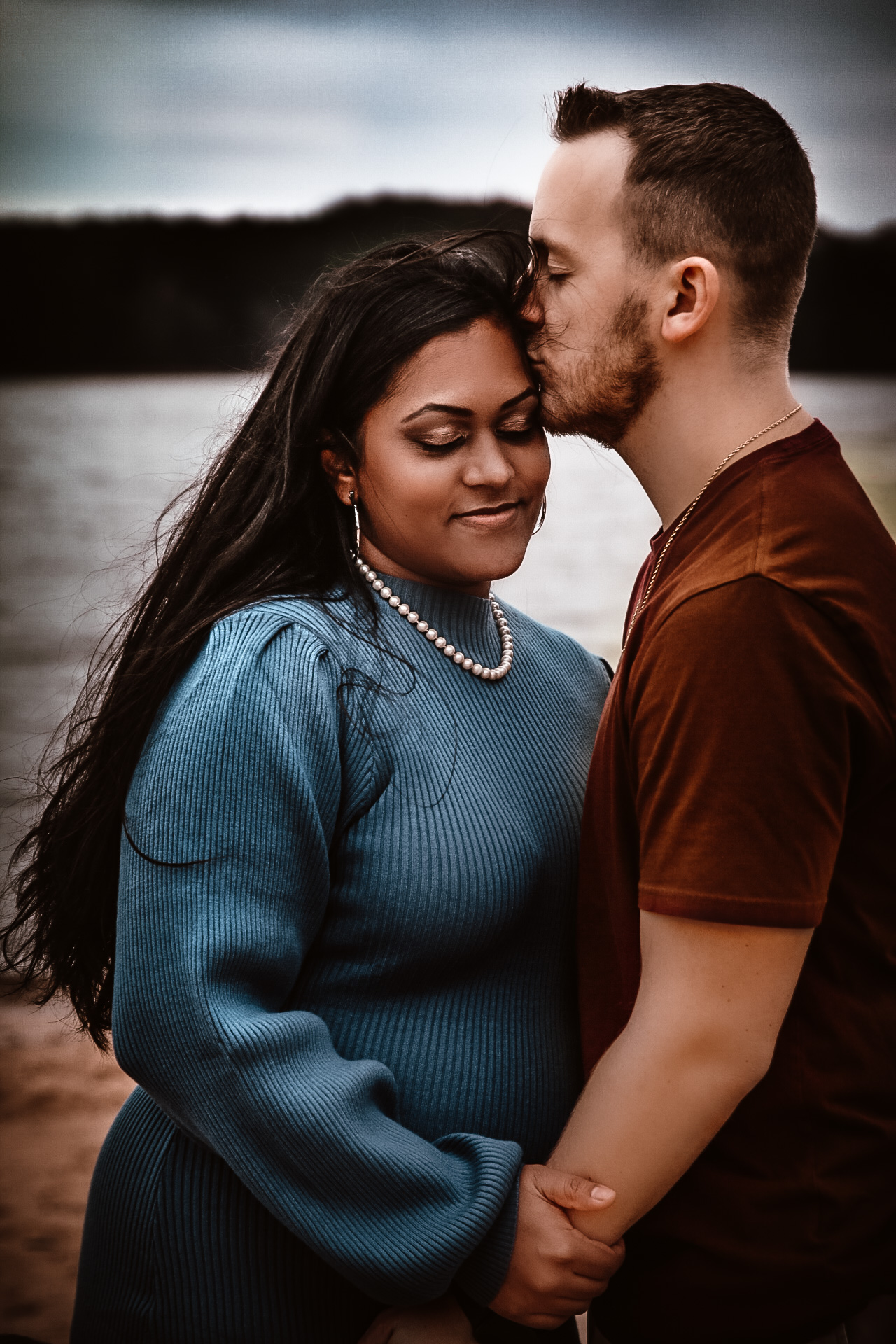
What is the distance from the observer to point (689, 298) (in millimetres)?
1257

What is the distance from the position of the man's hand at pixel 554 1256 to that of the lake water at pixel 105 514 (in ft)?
19.0

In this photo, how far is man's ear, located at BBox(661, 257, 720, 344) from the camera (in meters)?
1.23

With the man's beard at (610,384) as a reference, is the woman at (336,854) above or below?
below

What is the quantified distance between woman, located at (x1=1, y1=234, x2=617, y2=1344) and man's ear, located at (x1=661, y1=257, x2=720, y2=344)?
0.72ft

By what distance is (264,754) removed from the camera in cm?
113

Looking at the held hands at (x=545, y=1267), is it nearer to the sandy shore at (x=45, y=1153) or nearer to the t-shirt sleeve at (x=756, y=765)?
the t-shirt sleeve at (x=756, y=765)

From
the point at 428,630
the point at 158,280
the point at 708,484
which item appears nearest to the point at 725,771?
the point at 708,484

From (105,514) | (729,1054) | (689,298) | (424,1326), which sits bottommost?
(105,514)

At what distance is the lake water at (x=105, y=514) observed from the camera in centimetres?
797

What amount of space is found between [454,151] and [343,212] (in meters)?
0.99

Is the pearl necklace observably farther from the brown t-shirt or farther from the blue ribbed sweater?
the brown t-shirt

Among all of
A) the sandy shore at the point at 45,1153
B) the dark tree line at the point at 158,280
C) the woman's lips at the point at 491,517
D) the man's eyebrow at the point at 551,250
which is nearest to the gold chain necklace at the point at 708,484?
the woman's lips at the point at 491,517

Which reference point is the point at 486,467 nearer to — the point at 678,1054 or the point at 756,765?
the point at 756,765

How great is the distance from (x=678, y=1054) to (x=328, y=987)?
15.9 inches
